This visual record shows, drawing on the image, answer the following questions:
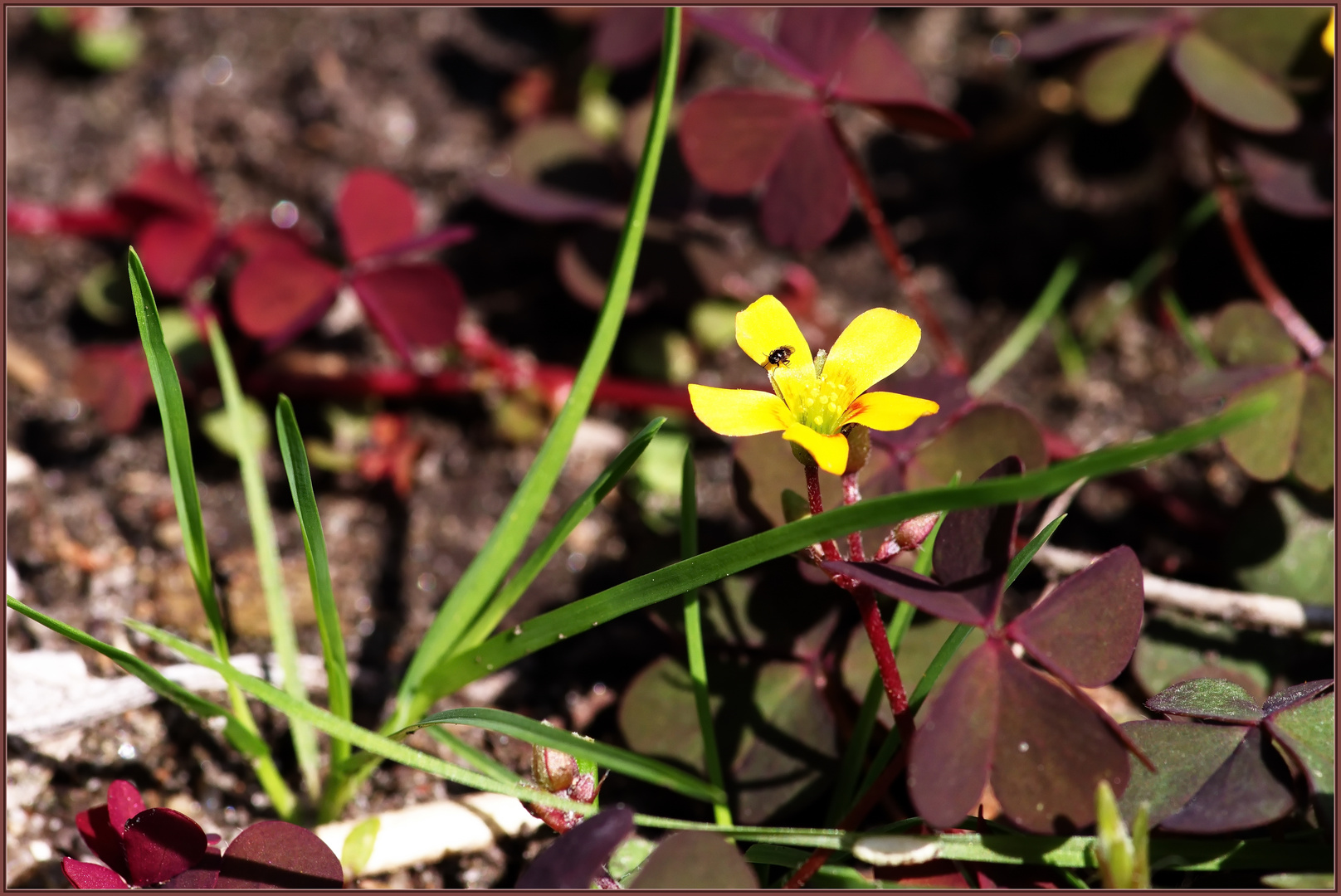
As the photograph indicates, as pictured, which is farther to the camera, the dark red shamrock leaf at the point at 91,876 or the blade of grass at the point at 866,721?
the blade of grass at the point at 866,721

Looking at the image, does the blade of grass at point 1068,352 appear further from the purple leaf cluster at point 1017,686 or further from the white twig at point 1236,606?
the purple leaf cluster at point 1017,686

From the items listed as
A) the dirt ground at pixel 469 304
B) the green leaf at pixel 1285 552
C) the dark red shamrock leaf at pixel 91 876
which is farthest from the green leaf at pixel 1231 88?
the dark red shamrock leaf at pixel 91 876

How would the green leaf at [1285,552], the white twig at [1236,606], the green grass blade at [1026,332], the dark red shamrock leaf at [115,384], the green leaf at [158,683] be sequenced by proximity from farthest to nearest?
the green grass blade at [1026,332], the dark red shamrock leaf at [115,384], the green leaf at [1285,552], the white twig at [1236,606], the green leaf at [158,683]

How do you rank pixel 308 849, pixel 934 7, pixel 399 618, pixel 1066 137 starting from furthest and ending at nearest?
pixel 934 7 → pixel 1066 137 → pixel 399 618 → pixel 308 849

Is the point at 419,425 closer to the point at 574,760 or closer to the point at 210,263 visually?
the point at 210,263

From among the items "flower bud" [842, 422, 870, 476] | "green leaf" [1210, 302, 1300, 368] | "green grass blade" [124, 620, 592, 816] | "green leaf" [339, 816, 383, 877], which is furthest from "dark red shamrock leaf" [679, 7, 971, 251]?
"green leaf" [339, 816, 383, 877]

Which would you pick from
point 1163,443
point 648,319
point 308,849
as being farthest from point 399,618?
point 1163,443

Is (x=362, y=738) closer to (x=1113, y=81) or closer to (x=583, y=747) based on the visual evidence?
(x=583, y=747)
